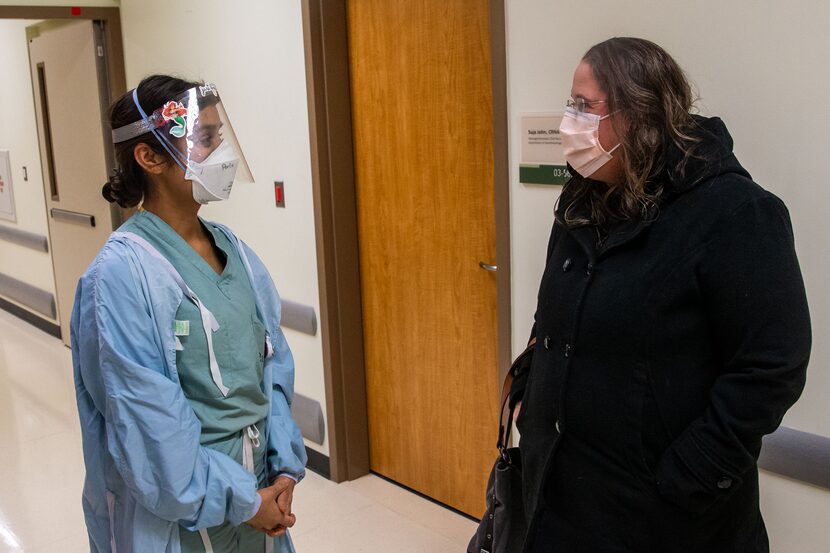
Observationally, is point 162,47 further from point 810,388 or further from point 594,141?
point 810,388

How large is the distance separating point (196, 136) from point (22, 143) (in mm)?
5268

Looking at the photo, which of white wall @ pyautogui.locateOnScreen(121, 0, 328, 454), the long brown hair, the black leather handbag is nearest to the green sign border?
the long brown hair

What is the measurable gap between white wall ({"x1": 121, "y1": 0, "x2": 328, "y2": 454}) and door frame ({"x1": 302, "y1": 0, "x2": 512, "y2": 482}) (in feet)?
0.29

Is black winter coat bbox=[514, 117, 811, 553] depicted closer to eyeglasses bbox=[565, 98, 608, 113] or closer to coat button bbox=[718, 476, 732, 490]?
coat button bbox=[718, 476, 732, 490]

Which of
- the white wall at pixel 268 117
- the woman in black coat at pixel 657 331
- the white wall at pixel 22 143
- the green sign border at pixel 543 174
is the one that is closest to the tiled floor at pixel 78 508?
the white wall at pixel 268 117

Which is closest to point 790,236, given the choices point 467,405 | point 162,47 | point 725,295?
point 725,295

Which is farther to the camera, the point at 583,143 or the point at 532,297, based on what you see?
the point at 532,297

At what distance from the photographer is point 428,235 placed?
3303mm

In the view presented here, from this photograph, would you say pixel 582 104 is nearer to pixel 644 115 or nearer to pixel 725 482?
pixel 644 115

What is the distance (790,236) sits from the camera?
151 cm

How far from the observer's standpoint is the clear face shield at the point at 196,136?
1739mm

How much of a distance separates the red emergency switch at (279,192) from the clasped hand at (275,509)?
6.92ft

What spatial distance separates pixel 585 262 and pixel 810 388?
0.67 metres

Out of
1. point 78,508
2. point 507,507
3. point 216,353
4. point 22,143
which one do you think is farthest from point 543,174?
point 22,143
